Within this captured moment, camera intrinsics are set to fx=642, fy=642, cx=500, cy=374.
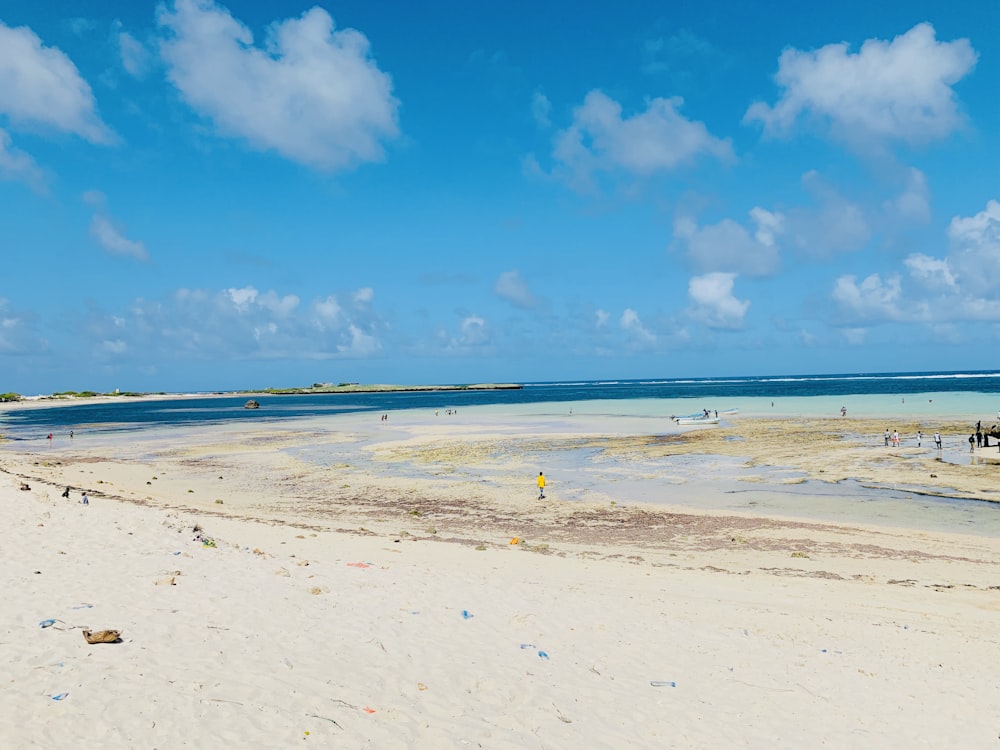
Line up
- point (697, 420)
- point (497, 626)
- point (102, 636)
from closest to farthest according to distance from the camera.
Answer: point (102, 636) → point (497, 626) → point (697, 420)

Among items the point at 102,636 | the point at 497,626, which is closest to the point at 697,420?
the point at 497,626

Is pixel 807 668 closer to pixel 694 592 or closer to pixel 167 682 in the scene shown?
pixel 694 592

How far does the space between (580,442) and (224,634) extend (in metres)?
37.7

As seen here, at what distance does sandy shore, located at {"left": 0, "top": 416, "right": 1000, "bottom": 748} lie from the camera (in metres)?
6.68

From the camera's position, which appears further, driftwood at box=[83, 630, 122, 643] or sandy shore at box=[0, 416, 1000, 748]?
driftwood at box=[83, 630, 122, 643]

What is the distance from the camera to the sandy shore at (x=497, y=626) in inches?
263

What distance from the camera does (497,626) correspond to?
32.1 ft

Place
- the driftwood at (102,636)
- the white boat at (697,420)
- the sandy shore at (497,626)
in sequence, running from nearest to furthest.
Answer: the sandy shore at (497,626) → the driftwood at (102,636) → the white boat at (697,420)

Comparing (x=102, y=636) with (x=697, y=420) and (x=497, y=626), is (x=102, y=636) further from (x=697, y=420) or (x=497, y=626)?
(x=697, y=420)

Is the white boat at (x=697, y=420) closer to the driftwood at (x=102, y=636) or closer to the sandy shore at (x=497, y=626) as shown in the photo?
the sandy shore at (x=497, y=626)

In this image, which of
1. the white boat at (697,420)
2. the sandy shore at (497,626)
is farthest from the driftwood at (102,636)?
the white boat at (697,420)

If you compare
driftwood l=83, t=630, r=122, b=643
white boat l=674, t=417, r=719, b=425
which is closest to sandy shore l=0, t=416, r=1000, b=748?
driftwood l=83, t=630, r=122, b=643

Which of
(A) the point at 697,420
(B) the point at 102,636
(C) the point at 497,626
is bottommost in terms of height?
(A) the point at 697,420

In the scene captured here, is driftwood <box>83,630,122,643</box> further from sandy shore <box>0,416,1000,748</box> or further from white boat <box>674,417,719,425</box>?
white boat <box>674,417,719,425</box>
